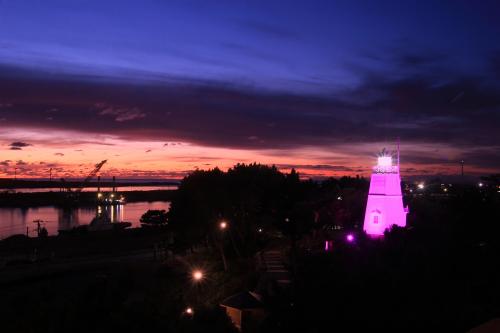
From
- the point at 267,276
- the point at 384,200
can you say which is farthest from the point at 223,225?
the point at 384,200

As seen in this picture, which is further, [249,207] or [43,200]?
[43,200]

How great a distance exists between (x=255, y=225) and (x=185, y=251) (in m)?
5.72

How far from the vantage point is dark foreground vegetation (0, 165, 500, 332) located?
28.4 feet

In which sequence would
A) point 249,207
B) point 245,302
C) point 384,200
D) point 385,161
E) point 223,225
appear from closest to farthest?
point 245,302 → point 384,200 → point 385,161 → point 223,225 → point 249,207

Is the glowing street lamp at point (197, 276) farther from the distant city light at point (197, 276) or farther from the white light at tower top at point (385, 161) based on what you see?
the white light at tower top at point (385, 161)

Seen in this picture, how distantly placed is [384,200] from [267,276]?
7.89m

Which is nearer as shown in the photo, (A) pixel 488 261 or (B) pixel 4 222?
(A) pixel 488 261

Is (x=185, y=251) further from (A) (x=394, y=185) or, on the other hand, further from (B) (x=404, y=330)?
(B) (x=404, y=330)

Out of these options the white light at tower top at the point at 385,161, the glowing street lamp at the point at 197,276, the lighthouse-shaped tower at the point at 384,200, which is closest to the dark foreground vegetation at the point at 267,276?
the glowing street lamp at the point at 197,276

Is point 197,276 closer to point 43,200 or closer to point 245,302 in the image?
point 245,302

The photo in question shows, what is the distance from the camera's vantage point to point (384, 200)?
80.0 feet

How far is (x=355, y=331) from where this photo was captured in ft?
28.0

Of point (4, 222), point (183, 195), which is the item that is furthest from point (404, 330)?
Result: point (4, 222)

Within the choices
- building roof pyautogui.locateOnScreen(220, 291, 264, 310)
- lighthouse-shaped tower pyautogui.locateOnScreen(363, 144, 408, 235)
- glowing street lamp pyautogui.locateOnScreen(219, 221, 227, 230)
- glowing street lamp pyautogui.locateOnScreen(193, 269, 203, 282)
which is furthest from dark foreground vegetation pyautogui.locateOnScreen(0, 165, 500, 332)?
lighthouse-shaped tower pyautogui.locateOnScreen(363, 144, 408, 235)
